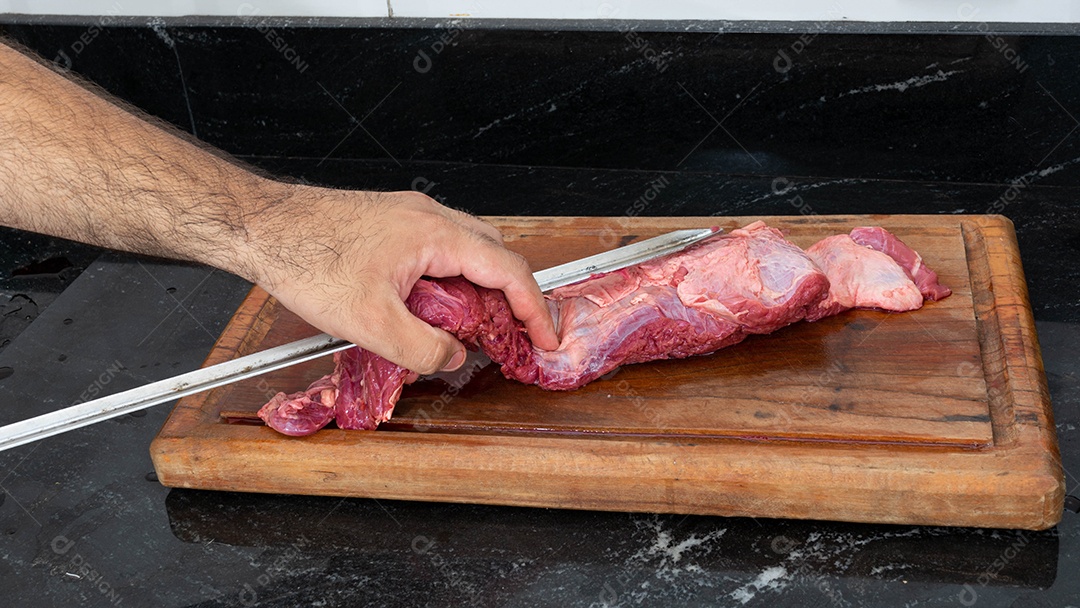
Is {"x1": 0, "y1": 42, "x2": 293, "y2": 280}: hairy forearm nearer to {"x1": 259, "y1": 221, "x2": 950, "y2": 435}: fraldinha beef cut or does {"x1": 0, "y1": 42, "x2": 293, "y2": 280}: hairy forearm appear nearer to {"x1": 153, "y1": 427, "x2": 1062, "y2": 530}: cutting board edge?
{"x1": 259, "y1": 221, "x2": 950, "y2": 435}: fraldinha beef cut

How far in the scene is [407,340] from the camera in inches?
108

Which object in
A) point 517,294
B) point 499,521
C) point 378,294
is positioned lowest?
point 499,521

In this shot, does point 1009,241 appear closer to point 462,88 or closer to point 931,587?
point 931,587

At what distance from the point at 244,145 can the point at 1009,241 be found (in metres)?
3.37

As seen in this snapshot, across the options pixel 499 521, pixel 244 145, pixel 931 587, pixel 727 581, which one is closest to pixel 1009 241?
pixel 931 587

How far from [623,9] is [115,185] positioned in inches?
91.9

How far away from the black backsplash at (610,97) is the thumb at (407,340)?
5.64 ft

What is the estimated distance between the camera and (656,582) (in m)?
2.62

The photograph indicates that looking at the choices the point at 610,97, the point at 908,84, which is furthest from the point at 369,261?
the point at 908,84

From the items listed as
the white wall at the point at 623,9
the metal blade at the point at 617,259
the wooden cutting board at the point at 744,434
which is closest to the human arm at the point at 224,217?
the wooden cutting board at the point at 744,434

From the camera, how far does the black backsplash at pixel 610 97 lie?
4.14 metres

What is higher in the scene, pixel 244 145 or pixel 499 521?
pixel 244 145

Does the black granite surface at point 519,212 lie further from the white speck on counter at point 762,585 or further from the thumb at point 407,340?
the thumb at point 407,340

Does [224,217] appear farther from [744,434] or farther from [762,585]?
[762,585]
